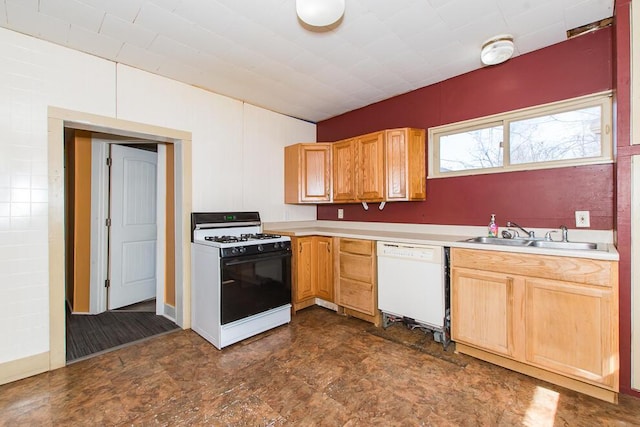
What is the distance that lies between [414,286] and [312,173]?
1.94 meters

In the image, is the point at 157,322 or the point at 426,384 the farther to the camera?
the point at 157,322

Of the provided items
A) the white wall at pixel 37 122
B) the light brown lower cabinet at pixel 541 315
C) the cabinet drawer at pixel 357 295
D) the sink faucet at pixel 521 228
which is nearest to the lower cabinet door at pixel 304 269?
the cabinet drawer at pixel 357 295

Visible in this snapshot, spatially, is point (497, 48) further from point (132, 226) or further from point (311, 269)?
point (132, 226)

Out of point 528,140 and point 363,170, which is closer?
point 528,140

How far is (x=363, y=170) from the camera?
3.42 m

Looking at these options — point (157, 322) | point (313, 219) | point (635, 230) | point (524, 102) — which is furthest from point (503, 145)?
point (157, 322)

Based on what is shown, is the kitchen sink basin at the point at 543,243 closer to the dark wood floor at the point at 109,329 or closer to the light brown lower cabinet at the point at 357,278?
the light brown lower cabinet at the point at 357,278

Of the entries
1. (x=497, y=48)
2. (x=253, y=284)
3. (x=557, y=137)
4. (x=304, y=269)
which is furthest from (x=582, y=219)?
(x=253, y=284)

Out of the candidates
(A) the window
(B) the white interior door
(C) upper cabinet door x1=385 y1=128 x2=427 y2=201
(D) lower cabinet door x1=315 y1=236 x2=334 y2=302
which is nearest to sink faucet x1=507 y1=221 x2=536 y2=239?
(A) the window

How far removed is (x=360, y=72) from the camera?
9.41 feet

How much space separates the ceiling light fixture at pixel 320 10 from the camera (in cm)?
160

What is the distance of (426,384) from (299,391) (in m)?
0.88

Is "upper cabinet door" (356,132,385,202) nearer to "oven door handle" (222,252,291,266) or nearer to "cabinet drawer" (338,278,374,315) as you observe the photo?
"cabinet drawer" (338,278,374,315)

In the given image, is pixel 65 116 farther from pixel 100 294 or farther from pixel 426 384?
pixel 426 384
